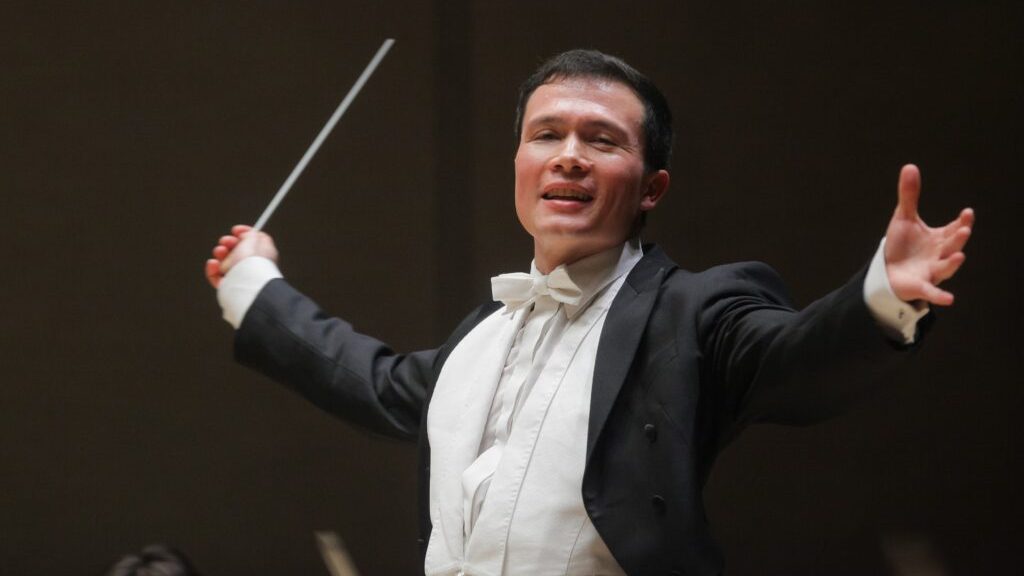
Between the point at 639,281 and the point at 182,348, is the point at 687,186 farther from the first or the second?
the point at 639,281

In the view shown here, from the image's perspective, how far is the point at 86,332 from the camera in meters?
3.78

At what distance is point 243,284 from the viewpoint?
2533 mm

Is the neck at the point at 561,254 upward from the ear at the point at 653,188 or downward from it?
downward

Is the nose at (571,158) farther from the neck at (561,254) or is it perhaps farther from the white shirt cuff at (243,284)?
the white shirt cuff at (243,284)

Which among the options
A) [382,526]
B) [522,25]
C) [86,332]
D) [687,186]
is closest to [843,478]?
[687,186]

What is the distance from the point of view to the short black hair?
225 cm

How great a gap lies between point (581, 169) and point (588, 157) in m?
0.02

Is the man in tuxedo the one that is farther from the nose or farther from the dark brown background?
the dark brown background

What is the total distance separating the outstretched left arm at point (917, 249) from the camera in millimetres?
1618

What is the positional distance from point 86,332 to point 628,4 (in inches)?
67.4

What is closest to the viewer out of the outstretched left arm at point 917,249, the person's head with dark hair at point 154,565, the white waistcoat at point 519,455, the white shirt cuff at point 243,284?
the outstretched left arm at point 917,249

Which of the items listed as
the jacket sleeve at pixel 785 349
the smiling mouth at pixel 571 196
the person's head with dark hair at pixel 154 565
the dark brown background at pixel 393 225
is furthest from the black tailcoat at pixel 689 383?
the dark brown background at pixel 393 225

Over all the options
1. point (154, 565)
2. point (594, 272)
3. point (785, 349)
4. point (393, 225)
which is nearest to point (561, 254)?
point (594, 272)

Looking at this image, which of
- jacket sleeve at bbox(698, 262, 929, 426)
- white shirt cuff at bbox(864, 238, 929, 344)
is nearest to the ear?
jacket sleeve at bbox(698, 262, 929, 426)
